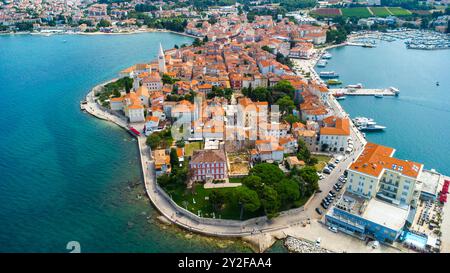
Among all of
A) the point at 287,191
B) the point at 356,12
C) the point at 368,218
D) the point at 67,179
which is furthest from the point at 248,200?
the point at 356,12

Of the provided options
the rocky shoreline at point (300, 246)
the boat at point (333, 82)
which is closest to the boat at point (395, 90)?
the boat at point (333, 82)

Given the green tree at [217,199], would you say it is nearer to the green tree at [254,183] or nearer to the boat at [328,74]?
the green tree at [254,183]

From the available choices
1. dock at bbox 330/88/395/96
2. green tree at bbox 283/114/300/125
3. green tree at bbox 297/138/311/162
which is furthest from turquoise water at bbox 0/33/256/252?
dock at bbox 330/88/395/96

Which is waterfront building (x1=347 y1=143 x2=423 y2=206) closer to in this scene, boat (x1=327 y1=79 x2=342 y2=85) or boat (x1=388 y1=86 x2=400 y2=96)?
boat (x1=388 y1=86 x2=400 y2=96)

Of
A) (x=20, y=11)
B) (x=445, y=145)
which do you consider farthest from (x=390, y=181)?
(x=20, y=11)

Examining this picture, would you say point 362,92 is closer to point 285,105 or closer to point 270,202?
point 285,105

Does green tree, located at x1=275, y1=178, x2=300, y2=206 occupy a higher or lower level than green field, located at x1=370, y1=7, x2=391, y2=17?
lower
